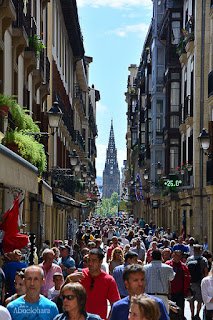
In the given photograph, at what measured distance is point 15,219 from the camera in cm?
1160

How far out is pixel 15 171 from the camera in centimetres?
1083

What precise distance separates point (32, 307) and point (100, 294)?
1.91 metres

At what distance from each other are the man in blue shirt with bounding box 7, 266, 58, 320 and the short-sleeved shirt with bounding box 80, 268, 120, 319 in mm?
1712

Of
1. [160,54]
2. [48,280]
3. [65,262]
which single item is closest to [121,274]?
[48,280]

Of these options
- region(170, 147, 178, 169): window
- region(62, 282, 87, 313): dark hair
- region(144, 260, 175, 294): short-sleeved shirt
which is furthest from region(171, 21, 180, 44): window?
region(62, 282, 87, 313): dark hair

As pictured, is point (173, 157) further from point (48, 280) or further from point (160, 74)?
point (48, 280)

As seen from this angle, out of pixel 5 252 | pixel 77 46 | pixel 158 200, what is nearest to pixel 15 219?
pixel 5 252

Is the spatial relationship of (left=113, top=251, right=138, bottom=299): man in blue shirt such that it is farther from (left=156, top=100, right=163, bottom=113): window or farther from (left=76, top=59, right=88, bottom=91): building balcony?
(left=156, top=100, right=163, bottom=113): window

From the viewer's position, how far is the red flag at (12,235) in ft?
36.8

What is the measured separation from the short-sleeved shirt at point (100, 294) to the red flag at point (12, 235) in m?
3.13

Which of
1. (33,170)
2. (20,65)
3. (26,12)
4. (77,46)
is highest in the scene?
(77,46)

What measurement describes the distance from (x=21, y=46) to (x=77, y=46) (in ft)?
97.6

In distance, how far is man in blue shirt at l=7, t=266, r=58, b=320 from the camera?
636cm

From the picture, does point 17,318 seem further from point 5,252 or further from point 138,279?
point 5,252
